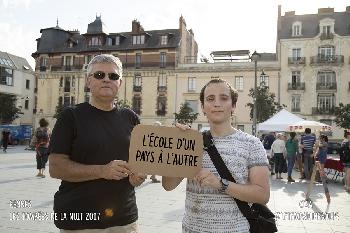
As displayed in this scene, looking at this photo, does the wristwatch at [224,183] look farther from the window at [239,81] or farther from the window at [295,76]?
the window at [295,76]

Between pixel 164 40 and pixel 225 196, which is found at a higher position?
pixel 164 40

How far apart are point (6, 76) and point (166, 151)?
159 ft

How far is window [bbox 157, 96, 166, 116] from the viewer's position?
46719 millimetres

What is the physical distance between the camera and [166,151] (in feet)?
7.98

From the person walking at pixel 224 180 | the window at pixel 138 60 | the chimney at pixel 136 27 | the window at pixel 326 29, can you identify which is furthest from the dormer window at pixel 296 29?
the person walking at pixel 224 180

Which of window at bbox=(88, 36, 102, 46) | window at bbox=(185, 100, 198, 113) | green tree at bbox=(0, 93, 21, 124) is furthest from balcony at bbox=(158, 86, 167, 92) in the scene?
green tree at bbox=(0, 93, 21, 124)

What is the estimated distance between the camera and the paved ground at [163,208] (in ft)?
20.6

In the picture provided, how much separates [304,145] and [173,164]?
1255cm

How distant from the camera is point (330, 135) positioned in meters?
42.1

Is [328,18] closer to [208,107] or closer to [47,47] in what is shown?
[47,47]

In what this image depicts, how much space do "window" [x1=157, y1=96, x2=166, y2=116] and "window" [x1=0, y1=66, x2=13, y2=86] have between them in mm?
18252

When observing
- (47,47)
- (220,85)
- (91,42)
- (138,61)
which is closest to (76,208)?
(220,85)

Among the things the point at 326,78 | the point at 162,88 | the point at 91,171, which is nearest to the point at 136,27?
the point at 162,88

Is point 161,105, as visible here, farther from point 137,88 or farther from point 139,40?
point 139,40
